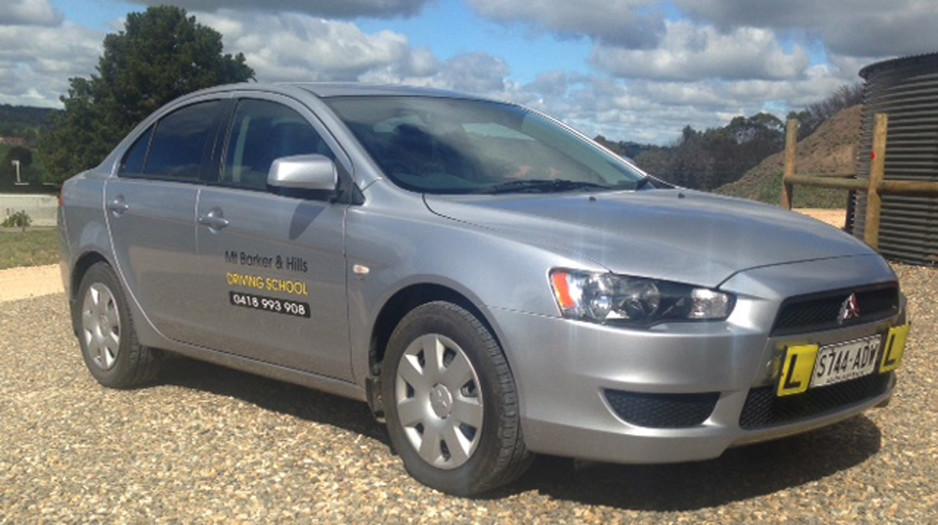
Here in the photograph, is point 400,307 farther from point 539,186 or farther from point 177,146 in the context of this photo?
point 177,146

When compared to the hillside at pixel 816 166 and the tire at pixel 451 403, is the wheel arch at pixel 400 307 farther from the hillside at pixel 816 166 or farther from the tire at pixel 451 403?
the hillside at pixel 816 166

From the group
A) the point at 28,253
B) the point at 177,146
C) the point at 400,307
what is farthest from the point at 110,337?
the point at 28,253

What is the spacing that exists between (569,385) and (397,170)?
1.43m

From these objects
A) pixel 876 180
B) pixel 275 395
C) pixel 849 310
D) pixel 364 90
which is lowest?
pixel 275 395

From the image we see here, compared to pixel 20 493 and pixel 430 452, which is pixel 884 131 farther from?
pixel 20 493

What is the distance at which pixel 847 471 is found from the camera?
14.7 feet

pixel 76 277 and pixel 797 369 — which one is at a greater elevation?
pixel 797 369

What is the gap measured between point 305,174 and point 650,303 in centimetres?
167

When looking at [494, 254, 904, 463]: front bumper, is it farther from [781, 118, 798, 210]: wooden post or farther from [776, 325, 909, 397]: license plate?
[781, 118, 798, 210]: wooden post

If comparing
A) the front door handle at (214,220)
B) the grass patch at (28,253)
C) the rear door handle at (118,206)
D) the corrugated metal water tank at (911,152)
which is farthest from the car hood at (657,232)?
the grass patch at (28,253)

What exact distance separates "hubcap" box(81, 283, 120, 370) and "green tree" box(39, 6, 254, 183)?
57.6 metres

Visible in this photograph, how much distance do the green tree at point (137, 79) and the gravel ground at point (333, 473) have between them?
58536 mm

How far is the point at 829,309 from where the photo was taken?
3.98 m

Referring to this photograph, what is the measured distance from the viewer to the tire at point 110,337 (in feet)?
19.7
